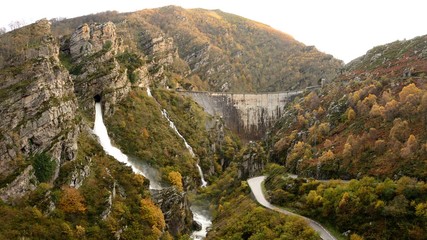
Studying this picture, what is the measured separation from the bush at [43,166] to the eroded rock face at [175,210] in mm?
15458

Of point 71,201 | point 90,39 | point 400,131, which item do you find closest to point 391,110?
point 400,131

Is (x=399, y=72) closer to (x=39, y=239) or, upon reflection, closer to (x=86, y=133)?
(x=86, y=133)

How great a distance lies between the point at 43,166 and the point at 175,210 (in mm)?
18489

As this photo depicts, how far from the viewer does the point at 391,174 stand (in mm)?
50125

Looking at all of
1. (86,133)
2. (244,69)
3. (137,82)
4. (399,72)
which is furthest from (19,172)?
(244,69)

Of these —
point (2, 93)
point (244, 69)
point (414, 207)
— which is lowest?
point (244, 69)

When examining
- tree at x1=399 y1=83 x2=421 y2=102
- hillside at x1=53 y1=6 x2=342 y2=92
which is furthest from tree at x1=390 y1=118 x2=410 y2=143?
hillside at x1=53 y1=6 x2=342 y2=92

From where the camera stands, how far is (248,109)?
135 meters

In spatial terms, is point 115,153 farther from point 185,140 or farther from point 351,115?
point 351,115

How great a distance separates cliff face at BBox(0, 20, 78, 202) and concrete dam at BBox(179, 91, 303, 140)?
63.8 metres

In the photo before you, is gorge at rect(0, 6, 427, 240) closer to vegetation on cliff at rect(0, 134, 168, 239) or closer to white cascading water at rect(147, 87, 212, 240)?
vegetation on cliff at rect(0, 134, 168, 239)

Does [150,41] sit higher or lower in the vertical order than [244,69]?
higher

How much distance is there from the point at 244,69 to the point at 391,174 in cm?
13768

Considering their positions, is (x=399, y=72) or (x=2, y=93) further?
(x=399, y=72)
